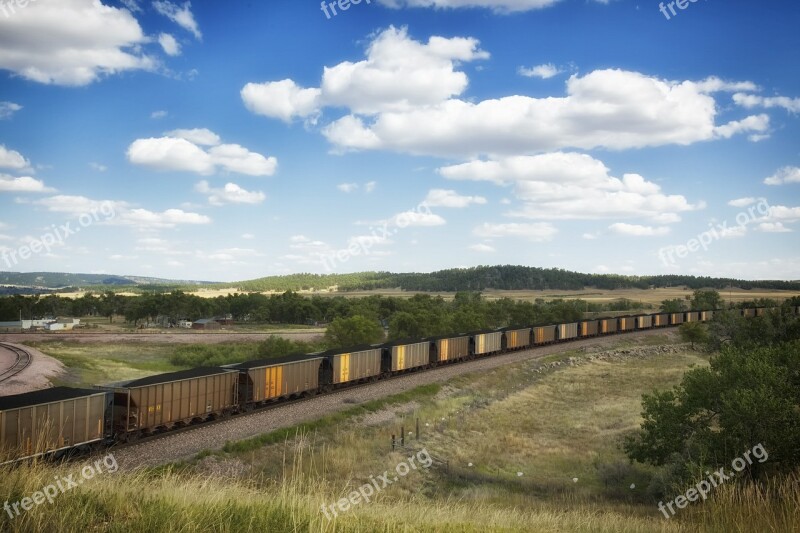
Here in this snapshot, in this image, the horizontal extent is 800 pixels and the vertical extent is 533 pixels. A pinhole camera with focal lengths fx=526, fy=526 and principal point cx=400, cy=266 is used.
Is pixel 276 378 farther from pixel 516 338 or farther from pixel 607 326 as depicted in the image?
pixel 607 326

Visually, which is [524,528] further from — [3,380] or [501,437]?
[3,380]

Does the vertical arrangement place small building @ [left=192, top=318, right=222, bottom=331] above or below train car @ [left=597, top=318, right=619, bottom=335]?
below

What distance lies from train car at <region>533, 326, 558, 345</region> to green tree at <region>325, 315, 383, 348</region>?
861 inches

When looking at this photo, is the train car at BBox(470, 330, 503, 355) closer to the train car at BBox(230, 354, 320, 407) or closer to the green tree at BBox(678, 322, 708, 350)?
the train car at BBox(230, 354, 320, 407)

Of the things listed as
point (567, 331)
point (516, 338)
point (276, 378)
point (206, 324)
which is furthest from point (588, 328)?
point (206, 324)

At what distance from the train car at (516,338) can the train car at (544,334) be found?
6.00 feet

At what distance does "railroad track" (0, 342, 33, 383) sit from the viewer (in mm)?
45659

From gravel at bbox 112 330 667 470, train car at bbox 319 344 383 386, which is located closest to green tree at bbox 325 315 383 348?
gravel at bbox 112 330 667 470

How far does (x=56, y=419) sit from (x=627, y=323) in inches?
3639

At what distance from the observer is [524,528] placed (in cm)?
864

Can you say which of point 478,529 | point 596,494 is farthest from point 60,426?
point 596,494

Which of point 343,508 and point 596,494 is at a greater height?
point 343,508

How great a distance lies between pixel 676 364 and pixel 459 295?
73.2 meters

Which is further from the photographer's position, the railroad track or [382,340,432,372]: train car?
the railroad track
